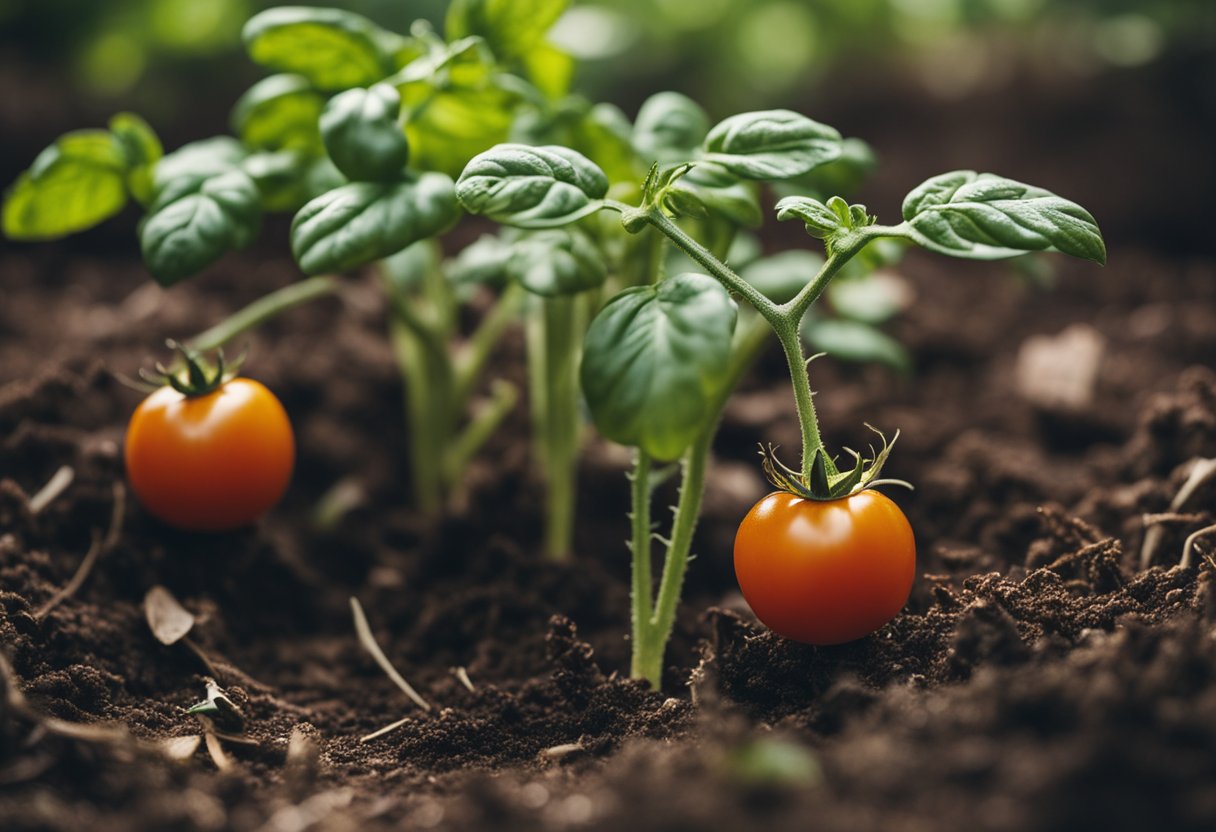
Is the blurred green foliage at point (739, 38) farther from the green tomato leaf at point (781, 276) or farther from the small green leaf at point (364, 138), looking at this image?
the small green leaf at point (364, 138)

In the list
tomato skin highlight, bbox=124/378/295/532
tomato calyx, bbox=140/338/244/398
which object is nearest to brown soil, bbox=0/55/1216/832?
tomato skin highlight, bbox=124/378/295/532

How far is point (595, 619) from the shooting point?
1.69 meters

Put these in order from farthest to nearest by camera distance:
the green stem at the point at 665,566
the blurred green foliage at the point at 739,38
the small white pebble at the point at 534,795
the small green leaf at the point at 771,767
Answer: the blurred green foliage at the point at 739,38, the green stem at the point at 665,566, the small white pebble at the point at 534,795, the small green leaf at the point at 771,767

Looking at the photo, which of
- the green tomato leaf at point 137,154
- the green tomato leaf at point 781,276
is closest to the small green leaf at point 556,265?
the green tomato leaf at point 781,276

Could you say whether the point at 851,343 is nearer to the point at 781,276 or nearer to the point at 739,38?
the point at 781,276

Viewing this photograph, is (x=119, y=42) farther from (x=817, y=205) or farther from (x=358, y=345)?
(x=817, y=205)

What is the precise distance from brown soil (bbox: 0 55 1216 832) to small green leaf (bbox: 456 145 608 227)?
21.5 inches

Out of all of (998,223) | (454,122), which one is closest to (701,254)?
(998,223)

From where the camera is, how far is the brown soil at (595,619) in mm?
977

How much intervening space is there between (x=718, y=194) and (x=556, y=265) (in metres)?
0.27

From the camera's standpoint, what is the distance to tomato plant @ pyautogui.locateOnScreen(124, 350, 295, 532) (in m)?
1.57

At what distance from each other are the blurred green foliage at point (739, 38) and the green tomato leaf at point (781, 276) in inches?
49.2

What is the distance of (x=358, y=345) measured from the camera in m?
2.27

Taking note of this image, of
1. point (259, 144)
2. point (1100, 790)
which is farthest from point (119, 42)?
point (1100, 790)
